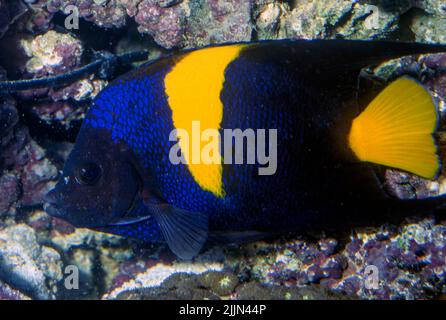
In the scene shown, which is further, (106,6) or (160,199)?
(106,6)

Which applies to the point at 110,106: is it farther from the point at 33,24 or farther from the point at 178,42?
the point at 33,24

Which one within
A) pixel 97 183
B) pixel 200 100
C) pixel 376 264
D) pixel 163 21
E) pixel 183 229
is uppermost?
pixel 163 21

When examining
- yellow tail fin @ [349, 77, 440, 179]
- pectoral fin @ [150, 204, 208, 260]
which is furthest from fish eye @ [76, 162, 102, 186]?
yellow tail fin @ [349, 77, 440, 179]

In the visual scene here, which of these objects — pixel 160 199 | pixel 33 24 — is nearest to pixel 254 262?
pixel 160 199

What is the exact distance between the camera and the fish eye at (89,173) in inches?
64.1

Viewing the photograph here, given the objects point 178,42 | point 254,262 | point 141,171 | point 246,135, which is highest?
point 178,42

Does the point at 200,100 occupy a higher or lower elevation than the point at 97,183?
higher

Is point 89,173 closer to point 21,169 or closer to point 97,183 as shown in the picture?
point 97,183

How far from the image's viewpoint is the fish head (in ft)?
5.29

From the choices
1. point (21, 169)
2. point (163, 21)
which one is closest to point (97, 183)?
point (163, 21)

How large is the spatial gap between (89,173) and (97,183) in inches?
2.2

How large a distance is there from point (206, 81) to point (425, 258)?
4.87 ft

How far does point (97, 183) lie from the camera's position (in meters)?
1.65

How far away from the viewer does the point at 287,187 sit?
149cm
